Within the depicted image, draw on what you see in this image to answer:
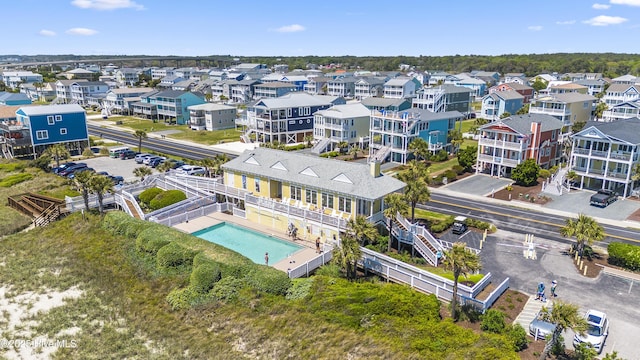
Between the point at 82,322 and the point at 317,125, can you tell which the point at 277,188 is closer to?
the point at 82,322

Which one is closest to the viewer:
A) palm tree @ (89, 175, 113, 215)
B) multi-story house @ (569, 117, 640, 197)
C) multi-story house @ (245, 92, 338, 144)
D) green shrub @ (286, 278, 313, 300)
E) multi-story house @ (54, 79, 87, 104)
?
green shrub @ (286, 278, 313, 300)

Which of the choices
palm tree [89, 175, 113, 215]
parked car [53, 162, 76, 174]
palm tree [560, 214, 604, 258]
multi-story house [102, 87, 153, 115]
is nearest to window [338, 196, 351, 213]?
palm tree [560, 214, 604, 258]

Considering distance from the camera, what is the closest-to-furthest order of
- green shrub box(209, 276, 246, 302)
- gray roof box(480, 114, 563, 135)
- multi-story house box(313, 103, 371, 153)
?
green shrub box(209, 276, 246, 302) < gray roof box(480, 114, 563, 135) < multi-story house box(313, 103, 371, 153)

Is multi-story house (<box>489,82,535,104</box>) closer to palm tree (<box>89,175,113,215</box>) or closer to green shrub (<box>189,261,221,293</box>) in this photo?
palm tree (<box>89,175,113,215</box>)

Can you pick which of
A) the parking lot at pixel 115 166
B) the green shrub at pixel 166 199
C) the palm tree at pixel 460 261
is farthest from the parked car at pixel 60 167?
the palm tree at pixel 460 261

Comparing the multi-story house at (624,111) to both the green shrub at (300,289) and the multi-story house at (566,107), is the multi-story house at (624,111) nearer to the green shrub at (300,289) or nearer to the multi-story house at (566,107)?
the multi-story house at (566,107)

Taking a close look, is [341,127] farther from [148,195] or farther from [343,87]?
[343,87]

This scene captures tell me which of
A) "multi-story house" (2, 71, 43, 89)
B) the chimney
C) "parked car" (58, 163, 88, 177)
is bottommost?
"parked car" (58, 163, 88, 177)

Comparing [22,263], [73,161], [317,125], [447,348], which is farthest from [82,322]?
[317,125]
